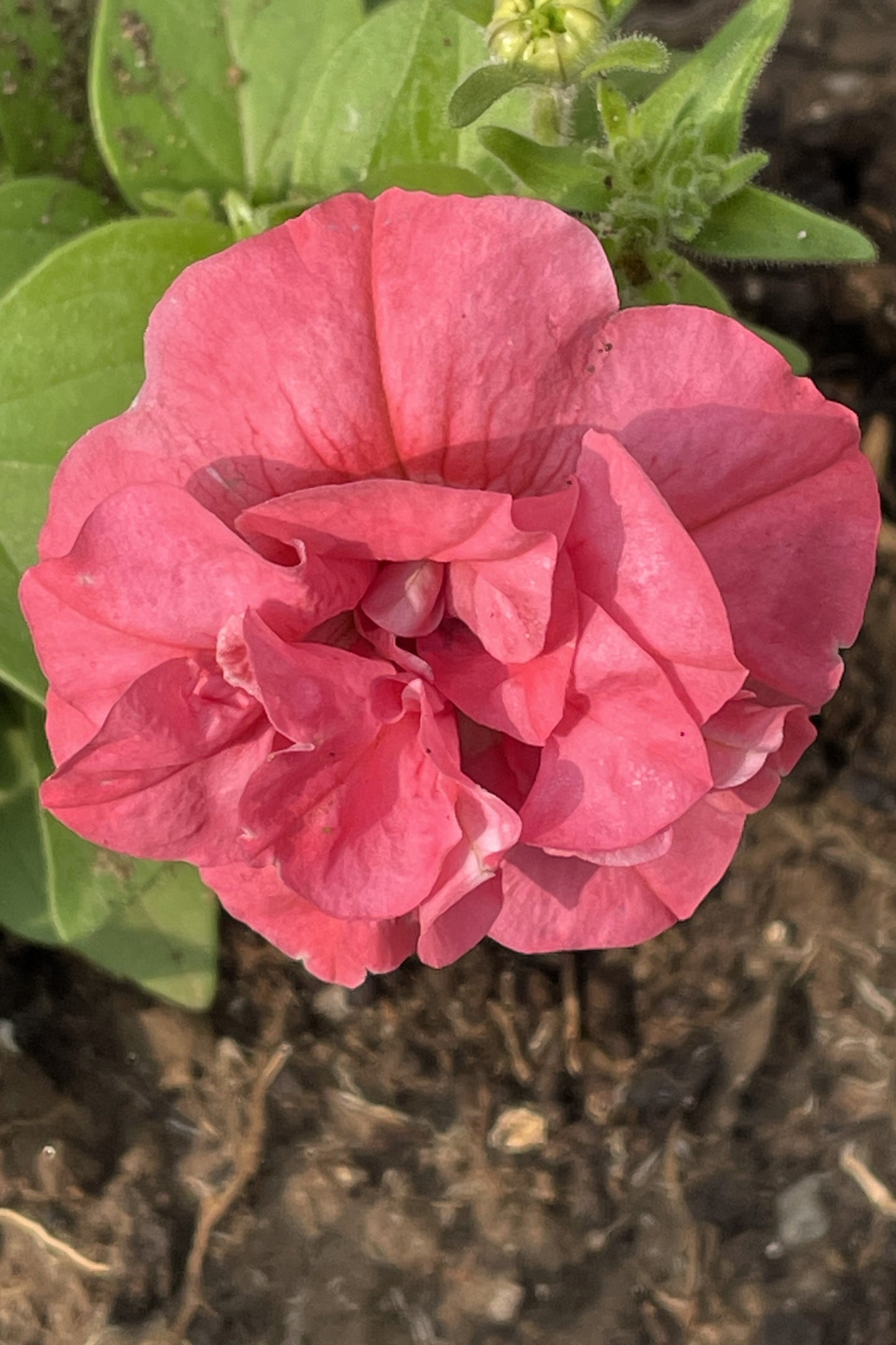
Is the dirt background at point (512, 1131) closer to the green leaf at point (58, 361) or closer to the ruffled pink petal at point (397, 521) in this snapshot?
the green leaf at point (58, 361)

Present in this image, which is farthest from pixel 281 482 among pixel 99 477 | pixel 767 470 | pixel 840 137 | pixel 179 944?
pixel 840 137

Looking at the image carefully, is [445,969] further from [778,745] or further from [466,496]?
[466,496]

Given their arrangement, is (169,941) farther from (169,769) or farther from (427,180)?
(427,180)

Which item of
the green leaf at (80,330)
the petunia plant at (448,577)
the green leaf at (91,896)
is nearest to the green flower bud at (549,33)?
the petunia plant at (448,577)

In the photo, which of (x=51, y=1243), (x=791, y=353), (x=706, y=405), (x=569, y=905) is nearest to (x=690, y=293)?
(x=791, y=353)

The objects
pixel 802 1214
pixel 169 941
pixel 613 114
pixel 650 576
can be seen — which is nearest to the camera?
pixel 650 576

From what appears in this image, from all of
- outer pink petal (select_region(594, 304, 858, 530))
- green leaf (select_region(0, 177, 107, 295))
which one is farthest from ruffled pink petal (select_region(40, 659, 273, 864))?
green leaf (select_region(0, 177, 107, 295))

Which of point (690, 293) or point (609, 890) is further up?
point (690, 293)
